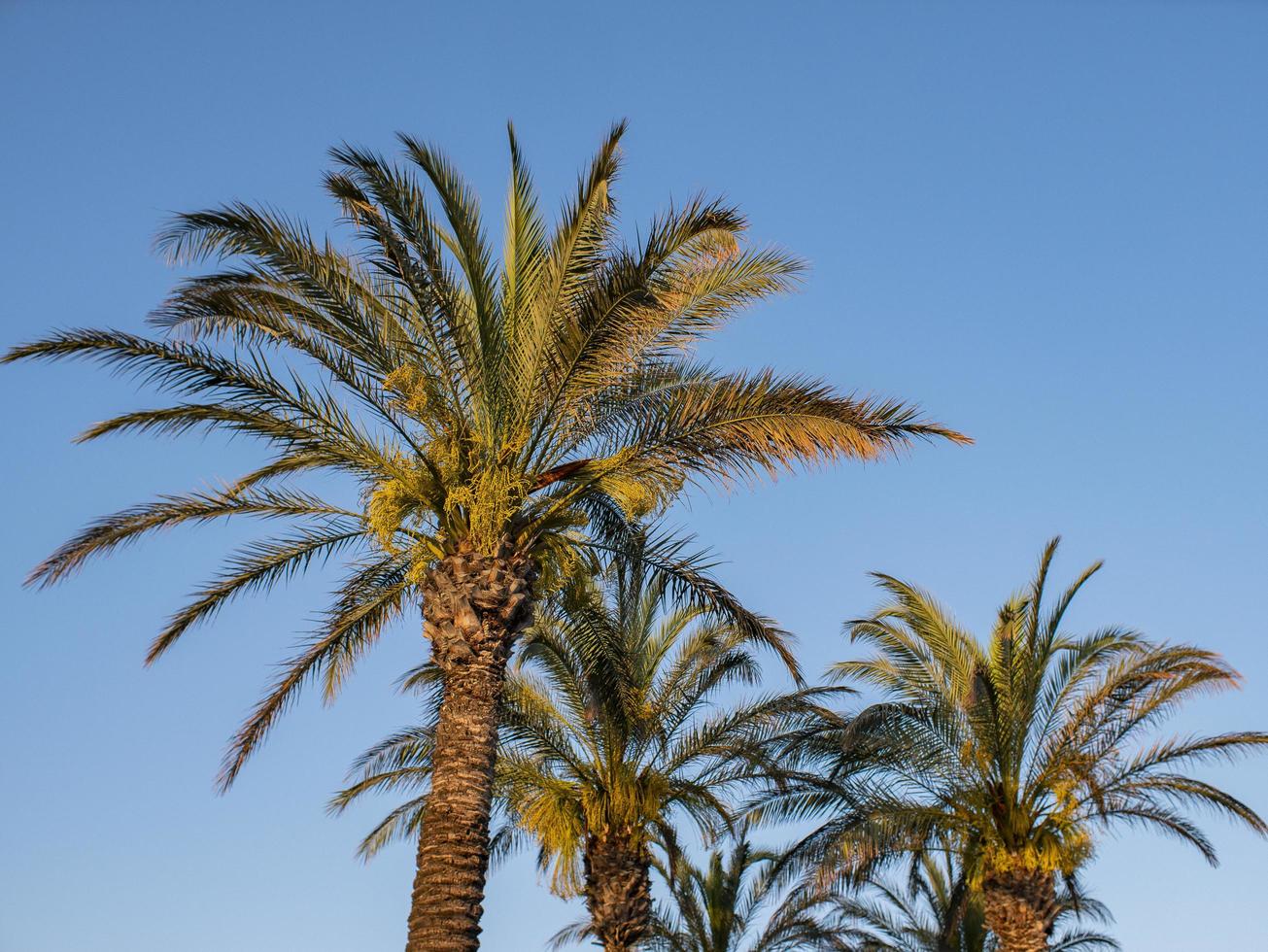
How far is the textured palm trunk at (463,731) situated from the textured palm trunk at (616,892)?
7.70 m

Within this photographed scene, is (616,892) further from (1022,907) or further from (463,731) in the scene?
(463,731)

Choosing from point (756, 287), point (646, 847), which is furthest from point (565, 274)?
point (646, 847)

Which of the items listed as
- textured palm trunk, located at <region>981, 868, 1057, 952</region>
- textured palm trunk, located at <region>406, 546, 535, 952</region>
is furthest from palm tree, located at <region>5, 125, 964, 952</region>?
textured palm trunk, located at <region>981, 868, 1057, 952</region>

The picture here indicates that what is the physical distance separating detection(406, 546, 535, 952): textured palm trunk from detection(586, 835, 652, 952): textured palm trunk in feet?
25.3

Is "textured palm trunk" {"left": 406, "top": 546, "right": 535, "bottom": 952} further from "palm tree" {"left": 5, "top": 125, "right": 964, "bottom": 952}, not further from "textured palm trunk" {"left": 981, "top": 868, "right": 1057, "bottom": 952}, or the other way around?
"textured palm trunk" {"left": 981, "top": 868, "right": 1057, "bottom": 952}

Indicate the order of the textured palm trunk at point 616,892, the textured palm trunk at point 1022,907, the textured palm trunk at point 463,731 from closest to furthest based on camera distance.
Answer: the textured palm trunk at point 463,731, the textured palm trunk at point 1022,907, the textured palm trunk at point 616,892

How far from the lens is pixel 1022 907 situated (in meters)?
19.0

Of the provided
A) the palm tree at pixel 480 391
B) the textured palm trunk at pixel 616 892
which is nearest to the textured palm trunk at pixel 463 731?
the palm tree at pixel 480 391

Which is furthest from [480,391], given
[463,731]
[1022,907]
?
[1022,907]

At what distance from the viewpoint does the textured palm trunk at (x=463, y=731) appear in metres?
11.3

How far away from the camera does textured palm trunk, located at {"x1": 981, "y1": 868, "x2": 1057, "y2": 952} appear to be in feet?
62.2

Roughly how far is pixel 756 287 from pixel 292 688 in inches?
271

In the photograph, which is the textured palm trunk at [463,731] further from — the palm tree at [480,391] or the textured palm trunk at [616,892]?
the textured palm trunk at [616,892]

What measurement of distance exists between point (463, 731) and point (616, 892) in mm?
8198
